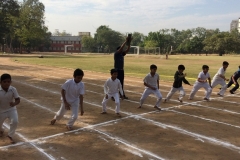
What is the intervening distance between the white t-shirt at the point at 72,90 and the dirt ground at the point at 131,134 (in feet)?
2.45

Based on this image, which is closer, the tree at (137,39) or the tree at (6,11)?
the tree at (6,11)

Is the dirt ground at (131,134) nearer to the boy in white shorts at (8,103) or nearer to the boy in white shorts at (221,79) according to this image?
the boy in white shorts at (8,103)

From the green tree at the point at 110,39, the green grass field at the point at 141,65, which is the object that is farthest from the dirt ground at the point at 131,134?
the green tree at the point at 110,39

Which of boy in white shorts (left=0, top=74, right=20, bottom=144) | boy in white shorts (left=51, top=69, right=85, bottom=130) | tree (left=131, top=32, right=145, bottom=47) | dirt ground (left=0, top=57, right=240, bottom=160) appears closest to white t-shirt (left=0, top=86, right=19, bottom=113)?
boy in white shorts (left=0, top=74, right=20, bottom=144)

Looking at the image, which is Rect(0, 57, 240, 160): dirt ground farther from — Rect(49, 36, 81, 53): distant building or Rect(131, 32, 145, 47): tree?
Rect(131, 32, 145, 47): tree

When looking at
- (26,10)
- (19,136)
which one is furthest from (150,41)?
(19,136)

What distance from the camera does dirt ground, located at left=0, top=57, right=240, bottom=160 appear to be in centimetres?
473

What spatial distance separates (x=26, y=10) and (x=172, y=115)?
214ft

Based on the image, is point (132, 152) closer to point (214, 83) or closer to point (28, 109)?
point (28, 109)

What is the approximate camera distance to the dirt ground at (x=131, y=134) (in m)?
4.73

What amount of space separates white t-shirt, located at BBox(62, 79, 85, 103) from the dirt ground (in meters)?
0.75

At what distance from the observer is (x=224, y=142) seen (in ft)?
17.5

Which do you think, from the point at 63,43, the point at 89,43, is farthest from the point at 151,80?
the point at 63,43

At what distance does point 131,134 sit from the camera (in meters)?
5.77
